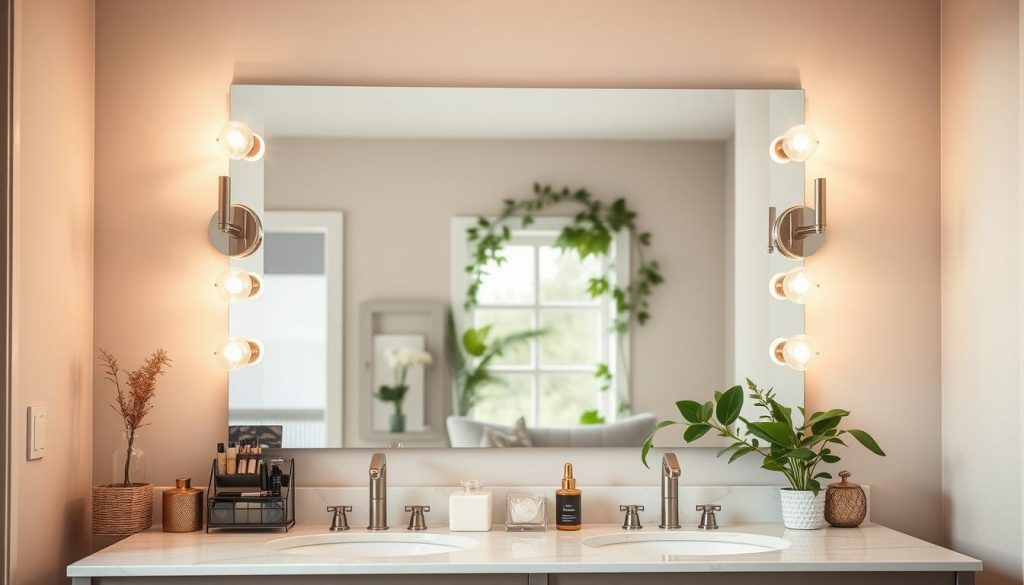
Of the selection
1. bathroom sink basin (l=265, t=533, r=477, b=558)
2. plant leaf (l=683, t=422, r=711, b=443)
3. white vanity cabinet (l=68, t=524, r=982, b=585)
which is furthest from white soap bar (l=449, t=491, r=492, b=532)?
plant leaf (l=683, t=422, r=711, b=443)

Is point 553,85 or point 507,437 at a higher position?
point 553,85

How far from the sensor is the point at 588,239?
255 centimetres

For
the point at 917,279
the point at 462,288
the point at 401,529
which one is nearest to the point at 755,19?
the point at 917,279

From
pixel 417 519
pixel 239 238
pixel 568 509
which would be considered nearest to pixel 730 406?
pixel 568 509

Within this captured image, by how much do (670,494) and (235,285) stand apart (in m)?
1.18

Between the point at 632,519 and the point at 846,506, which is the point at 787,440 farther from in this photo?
the point at 632,519

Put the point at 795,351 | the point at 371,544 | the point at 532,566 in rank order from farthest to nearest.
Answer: the point at 795,351, the point at 371,544, the point at 532,566

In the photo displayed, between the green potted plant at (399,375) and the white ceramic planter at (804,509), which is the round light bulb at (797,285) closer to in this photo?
the white ceramic planter at (804,509)

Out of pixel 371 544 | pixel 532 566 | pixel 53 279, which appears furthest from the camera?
pixel 371 544

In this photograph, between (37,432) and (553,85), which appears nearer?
(37,432)

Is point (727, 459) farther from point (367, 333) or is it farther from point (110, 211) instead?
point (110, 211)

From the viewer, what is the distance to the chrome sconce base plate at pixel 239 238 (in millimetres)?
2471

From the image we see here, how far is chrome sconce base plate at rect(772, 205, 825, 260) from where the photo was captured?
8.18 ft

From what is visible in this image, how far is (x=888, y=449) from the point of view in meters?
2.53
